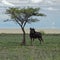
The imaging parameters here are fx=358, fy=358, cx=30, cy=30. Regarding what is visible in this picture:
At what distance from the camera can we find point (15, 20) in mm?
39938

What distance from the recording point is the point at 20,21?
130 feet

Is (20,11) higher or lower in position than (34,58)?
lower

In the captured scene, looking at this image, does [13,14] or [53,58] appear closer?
[53,58]

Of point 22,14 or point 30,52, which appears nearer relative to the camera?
point 30,52

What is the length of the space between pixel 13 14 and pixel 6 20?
107 centimetres

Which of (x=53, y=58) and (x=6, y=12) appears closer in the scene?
(x=53, y=58)

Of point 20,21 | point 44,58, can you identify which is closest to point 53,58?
point 44,58

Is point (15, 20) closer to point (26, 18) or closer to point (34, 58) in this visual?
point (26, 18)

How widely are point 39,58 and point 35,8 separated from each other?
30483 millimetres

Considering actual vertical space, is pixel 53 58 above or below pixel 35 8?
above

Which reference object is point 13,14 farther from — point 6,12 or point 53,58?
point 53,58

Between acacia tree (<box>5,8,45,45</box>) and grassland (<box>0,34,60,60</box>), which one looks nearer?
grassland (<box>0,34,60,60</box>)

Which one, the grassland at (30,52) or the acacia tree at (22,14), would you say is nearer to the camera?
the grassland at (30,52)

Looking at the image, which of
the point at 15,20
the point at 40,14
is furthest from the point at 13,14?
the point at 40,14
